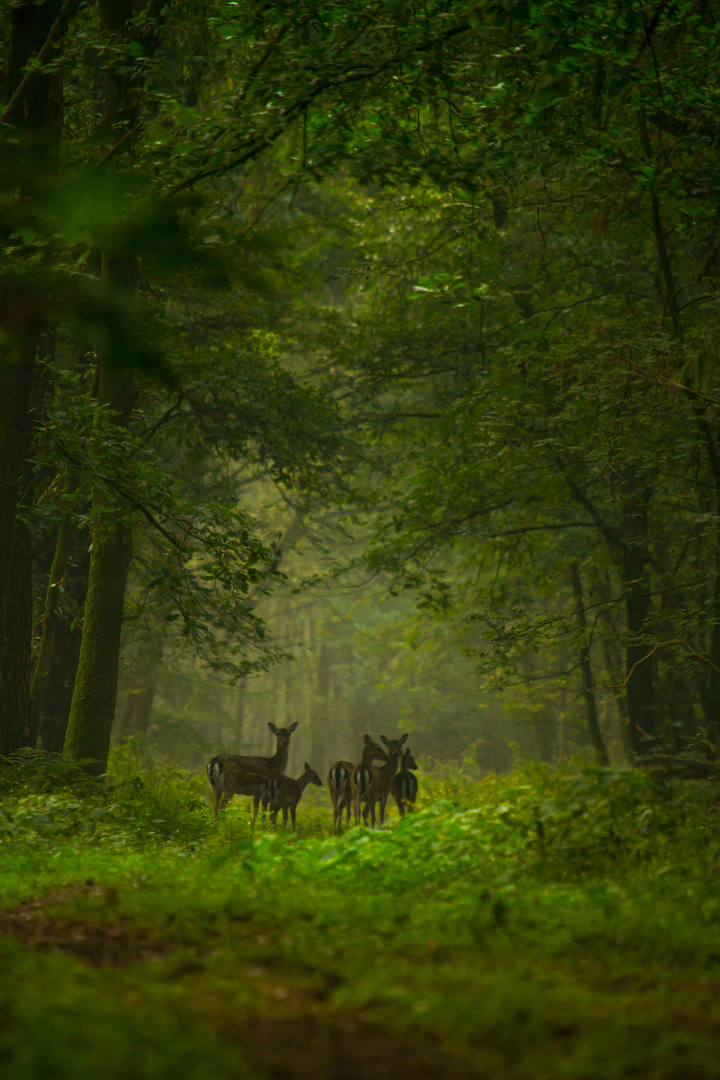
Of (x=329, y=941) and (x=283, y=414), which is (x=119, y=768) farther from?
(x=329, y=941)

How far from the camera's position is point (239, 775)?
47.0 ft

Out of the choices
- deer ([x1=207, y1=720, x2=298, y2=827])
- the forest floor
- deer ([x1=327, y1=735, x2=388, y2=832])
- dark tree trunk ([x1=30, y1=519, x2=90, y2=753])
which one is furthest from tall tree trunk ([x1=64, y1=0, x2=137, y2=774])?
deer ([x1=327, y1=735, x2=388, y2=832])

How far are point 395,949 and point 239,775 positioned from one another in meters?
11.3

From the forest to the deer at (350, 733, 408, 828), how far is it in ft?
1.20

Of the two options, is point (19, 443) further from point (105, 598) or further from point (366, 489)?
point (366, 489)

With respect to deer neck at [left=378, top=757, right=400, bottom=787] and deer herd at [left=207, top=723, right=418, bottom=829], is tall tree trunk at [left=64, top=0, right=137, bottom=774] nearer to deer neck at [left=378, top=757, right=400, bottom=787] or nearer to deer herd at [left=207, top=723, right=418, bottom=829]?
deer herd at [left=207, top=723, right=418, bottom=829]

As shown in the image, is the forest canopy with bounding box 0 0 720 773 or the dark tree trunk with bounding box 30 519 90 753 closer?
the forest canopy with bounding box 0 0 720 773

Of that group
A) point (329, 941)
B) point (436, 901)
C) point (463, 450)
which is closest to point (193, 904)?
point (329, 941)

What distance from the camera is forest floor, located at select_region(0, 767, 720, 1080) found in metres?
2.27

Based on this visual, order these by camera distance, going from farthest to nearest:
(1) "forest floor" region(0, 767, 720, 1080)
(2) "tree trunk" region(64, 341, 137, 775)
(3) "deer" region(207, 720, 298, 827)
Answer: (3) "deer" region(207, 720, 298, 827)
(2) "tree trunk" region(64, 341, 137, 775)
(1) "forest floor" region(0, 767, 720, 1080)

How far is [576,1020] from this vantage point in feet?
8.29

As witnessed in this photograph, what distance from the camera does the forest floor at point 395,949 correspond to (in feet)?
7.45

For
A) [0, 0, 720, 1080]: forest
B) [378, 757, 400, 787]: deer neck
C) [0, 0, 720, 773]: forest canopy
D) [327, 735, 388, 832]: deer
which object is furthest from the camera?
A: [378, 757, 400, 787]: deer neck

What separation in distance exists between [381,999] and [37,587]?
463 inches
